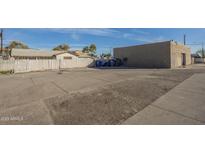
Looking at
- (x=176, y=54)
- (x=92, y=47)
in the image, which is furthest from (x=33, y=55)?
(x=92, y=47)

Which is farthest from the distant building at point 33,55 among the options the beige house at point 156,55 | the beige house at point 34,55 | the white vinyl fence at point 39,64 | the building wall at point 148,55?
the beige house at point 156,55

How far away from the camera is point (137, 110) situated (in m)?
3.81

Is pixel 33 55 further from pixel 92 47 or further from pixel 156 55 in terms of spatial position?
pixel 92 47

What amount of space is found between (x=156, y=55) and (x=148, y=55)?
1516 mm

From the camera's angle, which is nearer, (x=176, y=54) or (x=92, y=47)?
(x=176, y=54)

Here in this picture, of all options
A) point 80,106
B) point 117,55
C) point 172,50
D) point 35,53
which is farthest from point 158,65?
point 35,53

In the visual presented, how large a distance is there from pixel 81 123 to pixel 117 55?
28.5 meters

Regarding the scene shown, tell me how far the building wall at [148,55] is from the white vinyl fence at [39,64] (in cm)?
818

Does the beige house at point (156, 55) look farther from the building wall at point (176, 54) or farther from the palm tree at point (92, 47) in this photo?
the palm tree at point (92, 47)

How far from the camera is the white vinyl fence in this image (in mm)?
16594

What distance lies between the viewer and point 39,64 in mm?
20188

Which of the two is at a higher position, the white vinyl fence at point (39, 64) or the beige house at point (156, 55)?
the beige house at point (156, 55)

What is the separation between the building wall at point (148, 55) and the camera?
21064 mm

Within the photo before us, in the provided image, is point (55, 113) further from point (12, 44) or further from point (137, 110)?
point (12, 44)
